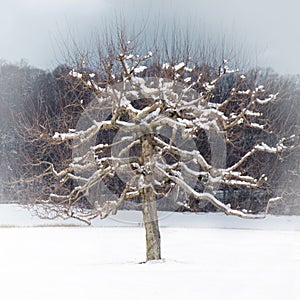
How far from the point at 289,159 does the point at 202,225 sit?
5.80 metres

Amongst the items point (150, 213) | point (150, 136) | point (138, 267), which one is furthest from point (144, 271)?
point (150, 136)

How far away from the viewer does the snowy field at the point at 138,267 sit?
5.54 metres

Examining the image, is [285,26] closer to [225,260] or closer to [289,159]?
[225,260]

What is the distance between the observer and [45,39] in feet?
33.5

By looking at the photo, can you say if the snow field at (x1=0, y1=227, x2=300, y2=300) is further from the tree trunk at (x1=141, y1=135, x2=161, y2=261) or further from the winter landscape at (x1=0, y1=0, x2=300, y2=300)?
the tree trunk at (x1=141, y1=135, x2=161, y2=261)

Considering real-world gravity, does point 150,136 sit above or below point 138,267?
above

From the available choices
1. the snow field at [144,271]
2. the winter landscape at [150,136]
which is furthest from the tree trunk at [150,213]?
the snow field at [144,271]

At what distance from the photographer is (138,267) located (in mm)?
7660

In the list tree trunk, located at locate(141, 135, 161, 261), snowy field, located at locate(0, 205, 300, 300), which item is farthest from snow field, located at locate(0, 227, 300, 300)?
tree trunk, located at locate(141, 135, 161, 261)

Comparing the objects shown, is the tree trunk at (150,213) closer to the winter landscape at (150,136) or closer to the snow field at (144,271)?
the winter landscape at (150,136)

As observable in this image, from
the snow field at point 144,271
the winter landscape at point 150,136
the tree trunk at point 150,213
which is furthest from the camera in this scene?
the tree trunk at point 150,213

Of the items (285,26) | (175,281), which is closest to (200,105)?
(175,281)

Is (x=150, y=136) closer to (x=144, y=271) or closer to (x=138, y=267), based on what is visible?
(x=138, y=267)

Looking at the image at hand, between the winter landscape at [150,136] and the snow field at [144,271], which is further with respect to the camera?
the winter landscape at [150,136]
